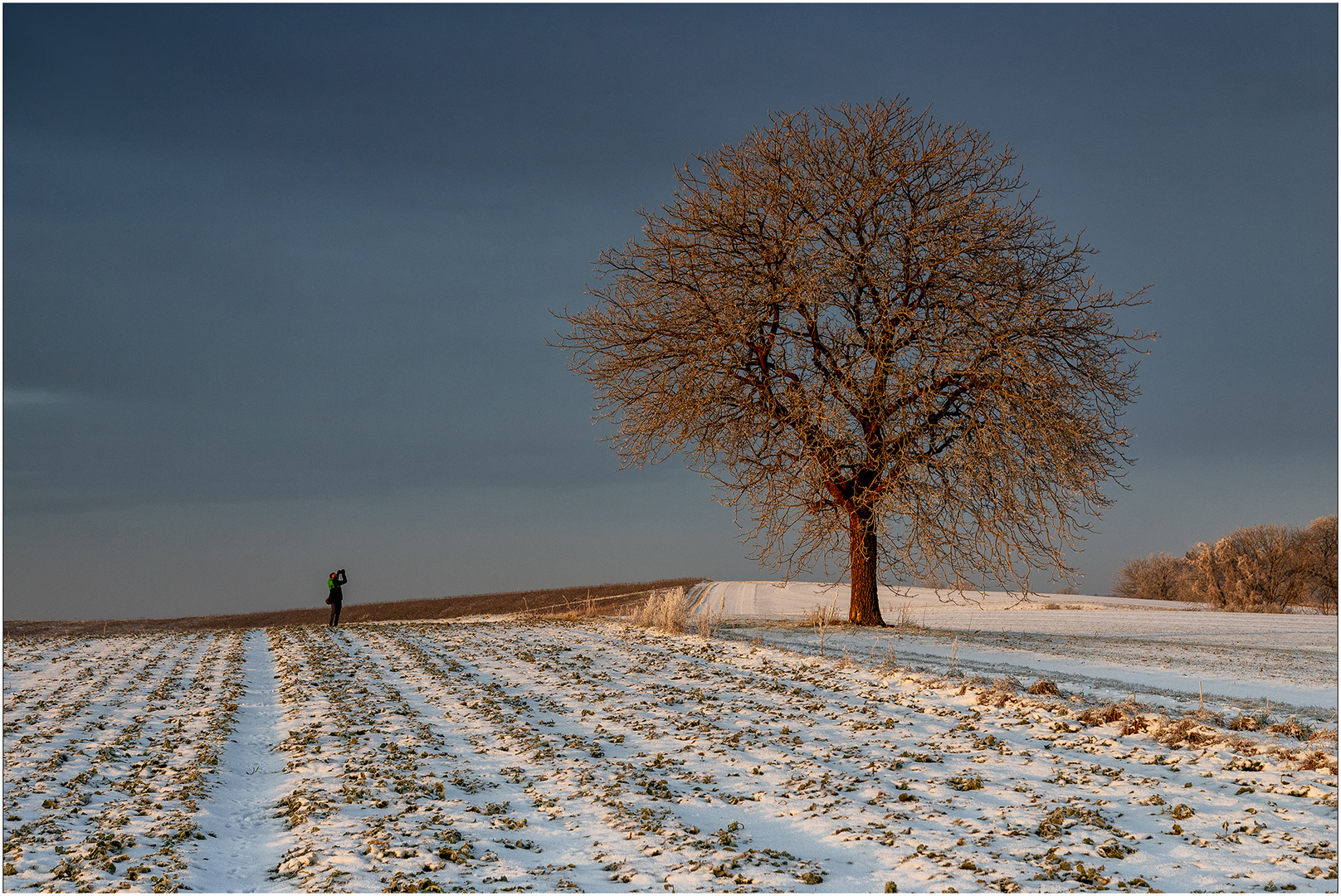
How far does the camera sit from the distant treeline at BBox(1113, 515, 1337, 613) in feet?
150

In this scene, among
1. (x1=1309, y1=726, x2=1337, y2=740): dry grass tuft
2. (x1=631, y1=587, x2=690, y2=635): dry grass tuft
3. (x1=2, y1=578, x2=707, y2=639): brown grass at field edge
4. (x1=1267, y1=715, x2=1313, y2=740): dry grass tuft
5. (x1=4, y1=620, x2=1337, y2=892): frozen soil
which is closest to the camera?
(x1=4, y1=620, x2=1337, y2=892): frozen soil

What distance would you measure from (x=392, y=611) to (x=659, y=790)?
109ft

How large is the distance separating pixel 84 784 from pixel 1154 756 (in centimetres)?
853

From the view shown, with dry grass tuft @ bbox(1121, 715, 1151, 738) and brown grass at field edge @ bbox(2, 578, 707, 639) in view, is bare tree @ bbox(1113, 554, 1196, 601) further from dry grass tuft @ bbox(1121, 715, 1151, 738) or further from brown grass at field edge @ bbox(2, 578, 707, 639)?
dry grass tuft @ bbox(1121, 715, 1151, 738)

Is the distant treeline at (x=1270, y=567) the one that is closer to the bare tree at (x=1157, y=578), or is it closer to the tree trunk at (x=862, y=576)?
the bare tree at (x=1157, y=578)

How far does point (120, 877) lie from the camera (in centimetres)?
540

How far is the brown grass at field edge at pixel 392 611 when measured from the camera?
106ft

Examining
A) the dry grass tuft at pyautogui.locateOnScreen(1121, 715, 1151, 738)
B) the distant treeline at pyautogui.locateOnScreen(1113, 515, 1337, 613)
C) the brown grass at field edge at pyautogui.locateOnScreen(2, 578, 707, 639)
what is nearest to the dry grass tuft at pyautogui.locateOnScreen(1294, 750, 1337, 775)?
the dry grass tuft at pyautogui.locateOnScreen(1121, 715, 1151, 738)

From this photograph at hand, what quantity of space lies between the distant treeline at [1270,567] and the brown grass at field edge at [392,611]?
28.3 metres

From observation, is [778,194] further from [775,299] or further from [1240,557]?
[1240,557]

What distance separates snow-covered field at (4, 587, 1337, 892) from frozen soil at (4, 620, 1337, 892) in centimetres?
3

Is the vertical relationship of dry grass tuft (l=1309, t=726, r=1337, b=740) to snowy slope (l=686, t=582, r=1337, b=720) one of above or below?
above

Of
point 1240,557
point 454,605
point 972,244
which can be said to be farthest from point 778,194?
point 1240,557

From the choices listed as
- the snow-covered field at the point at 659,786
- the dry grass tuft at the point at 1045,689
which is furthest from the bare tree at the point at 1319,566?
the dry grass tuft at the point at 1045,689
